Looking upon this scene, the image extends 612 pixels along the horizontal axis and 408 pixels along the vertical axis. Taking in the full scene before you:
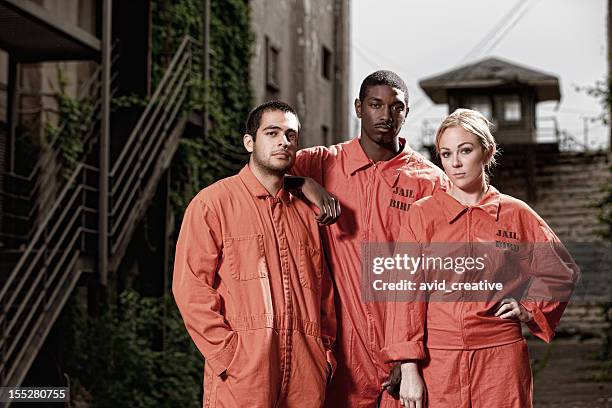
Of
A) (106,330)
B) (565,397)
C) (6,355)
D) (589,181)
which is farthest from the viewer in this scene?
(589,181)

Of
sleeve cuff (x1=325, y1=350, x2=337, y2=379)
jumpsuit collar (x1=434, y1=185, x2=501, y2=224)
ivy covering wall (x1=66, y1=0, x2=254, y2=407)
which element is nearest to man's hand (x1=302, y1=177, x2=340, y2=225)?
jumpsuit collar (x1=434, y1=185, x2=501, y2=224)

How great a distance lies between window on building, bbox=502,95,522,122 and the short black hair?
1191 inches

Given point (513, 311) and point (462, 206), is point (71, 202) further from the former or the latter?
point (513, 311)

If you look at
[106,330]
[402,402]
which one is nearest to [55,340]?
[106,330]

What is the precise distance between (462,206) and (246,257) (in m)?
0.92

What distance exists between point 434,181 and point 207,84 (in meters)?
7.97

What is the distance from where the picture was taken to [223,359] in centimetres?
379

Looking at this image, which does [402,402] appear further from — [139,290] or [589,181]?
[589,181]

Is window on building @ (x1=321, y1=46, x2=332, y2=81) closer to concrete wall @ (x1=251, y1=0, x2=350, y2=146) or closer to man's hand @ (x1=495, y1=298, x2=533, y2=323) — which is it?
concrete wall @ (x1=251, y1=0, x2=350, y2=146)

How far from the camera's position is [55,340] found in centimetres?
957

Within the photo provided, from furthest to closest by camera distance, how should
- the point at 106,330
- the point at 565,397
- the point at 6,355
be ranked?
the point at 565,397 < the point at 106,330 < the point at 6,355

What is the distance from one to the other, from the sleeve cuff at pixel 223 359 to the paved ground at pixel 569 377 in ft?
23.3

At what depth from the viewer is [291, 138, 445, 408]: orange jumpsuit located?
14.0 ft

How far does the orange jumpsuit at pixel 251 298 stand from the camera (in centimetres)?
379
